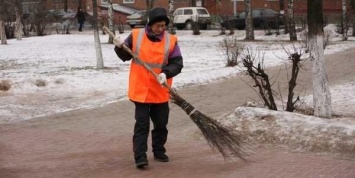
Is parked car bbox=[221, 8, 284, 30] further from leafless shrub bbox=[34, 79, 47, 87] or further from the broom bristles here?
the broom bristles

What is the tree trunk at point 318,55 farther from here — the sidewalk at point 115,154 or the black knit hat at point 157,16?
the black knit hat at point 157,16

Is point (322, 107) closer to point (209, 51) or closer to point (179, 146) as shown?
point (179, 146)

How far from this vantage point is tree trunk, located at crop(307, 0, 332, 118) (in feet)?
23.9

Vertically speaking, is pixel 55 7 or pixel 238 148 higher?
pixel 55 7

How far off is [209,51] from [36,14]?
14.3 metres

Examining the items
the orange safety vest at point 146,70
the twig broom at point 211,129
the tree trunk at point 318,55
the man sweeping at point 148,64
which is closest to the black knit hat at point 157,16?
the man sweeping at point 148,64

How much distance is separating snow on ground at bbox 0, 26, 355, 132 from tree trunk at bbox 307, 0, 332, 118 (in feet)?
7.22

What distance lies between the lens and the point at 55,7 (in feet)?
173

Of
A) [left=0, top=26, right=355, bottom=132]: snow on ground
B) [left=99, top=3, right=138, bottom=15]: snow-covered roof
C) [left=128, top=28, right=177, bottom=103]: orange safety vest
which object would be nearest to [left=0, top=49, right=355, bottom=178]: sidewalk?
[left=128, top=28, right=177, bottom=103]: orange safety vest

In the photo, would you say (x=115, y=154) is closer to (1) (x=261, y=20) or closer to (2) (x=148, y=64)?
(2) (x=148, y=64)

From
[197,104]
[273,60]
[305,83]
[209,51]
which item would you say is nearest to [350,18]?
[209,51]

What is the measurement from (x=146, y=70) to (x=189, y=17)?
109ft

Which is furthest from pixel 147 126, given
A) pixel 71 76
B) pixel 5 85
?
pixel 71 76

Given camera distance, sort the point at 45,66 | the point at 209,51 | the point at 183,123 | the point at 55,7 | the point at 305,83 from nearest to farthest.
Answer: the point at 183,123, the point at 305,83, the point at 45,66, the point at 209,51, the point at 55,7
